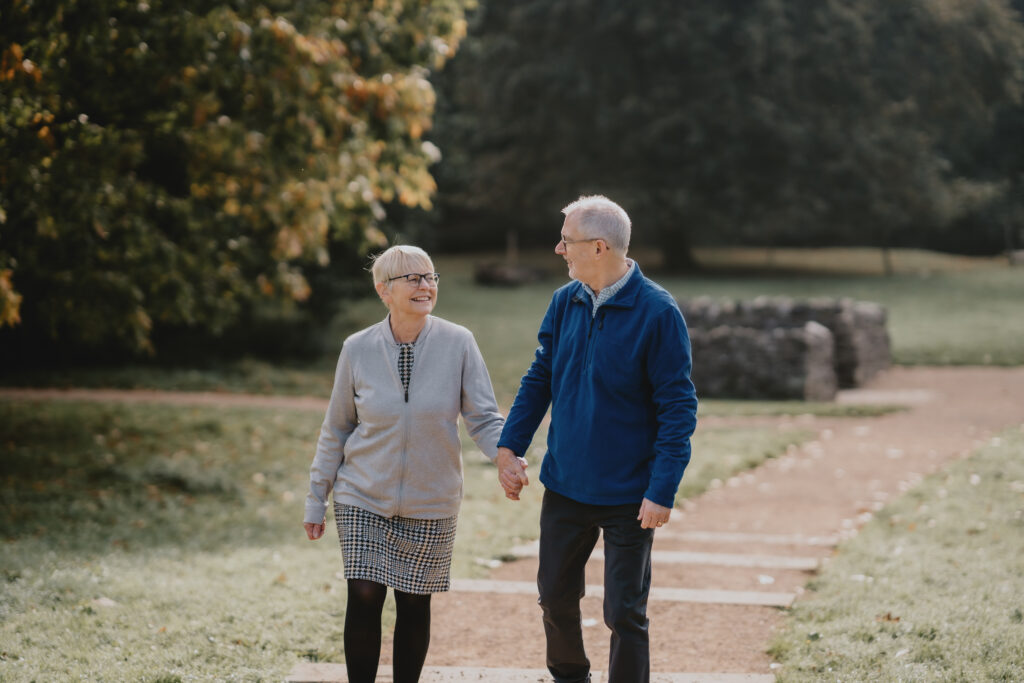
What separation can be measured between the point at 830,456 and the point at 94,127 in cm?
730

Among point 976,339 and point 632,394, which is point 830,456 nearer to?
point 632,394

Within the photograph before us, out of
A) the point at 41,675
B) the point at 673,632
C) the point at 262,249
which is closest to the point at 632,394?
the point at 673,632

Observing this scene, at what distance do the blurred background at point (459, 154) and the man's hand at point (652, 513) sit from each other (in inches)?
206

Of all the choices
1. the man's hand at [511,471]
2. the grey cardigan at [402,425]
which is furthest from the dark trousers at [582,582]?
the grey cardigan at [402,425]

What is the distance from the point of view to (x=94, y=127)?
8328 millimetres

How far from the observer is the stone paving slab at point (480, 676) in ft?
15.0

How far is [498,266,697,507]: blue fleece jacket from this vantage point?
3.74m

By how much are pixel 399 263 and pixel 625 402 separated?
99 cm

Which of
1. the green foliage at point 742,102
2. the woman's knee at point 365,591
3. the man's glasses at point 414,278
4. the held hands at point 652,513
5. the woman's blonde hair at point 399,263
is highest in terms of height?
the green foliage at point 742,102

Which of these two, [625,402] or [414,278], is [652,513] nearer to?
[625,402]

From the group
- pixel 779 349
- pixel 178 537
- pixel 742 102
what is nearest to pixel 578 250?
pixel 178 537

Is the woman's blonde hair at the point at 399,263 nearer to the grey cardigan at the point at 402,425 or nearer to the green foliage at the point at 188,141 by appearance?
the grey cardigan at the point at 402,425

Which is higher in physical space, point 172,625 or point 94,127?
point 94,127

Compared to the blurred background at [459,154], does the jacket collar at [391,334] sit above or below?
below
